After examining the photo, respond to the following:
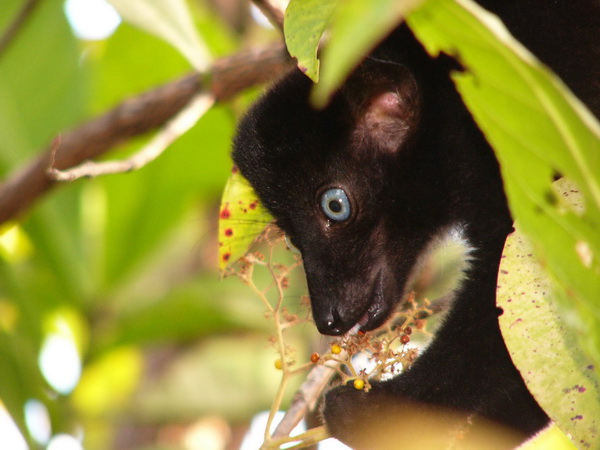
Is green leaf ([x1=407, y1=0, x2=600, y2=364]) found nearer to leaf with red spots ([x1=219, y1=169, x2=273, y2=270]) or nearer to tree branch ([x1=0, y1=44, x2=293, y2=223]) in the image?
leaf with red spots ([x1=219, y1=169, x2=273, y2=270])

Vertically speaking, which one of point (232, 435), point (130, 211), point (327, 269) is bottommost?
point (232, 435)

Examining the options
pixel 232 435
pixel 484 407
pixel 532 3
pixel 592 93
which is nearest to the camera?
pixel 484 407

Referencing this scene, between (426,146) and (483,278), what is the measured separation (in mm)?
448

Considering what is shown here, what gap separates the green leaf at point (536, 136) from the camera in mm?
721

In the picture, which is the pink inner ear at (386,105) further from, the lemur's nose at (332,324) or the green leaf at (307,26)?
the green leaf at (307,26)

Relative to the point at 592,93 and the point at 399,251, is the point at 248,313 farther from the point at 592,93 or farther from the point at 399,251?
the point at 592,93

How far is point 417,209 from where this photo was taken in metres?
2.04

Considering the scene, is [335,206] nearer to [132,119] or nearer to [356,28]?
[132,119]

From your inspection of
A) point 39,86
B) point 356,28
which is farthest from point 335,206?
point 39,86

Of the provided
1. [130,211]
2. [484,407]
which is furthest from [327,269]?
[130,211]

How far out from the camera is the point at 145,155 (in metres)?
1.82

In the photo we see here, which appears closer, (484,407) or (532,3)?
(484,407)

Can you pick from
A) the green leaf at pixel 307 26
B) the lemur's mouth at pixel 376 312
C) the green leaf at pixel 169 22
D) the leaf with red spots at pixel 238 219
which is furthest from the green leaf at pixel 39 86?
the green leaf at pixel 307 26

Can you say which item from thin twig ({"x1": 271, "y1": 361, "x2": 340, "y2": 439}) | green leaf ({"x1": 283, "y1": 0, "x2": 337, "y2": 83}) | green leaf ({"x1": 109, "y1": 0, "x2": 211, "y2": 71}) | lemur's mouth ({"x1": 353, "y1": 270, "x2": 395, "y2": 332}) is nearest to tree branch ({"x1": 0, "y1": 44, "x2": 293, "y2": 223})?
green leaf ({"x1": 109, "y1": 0, "x2": 211, "y2": 71})
